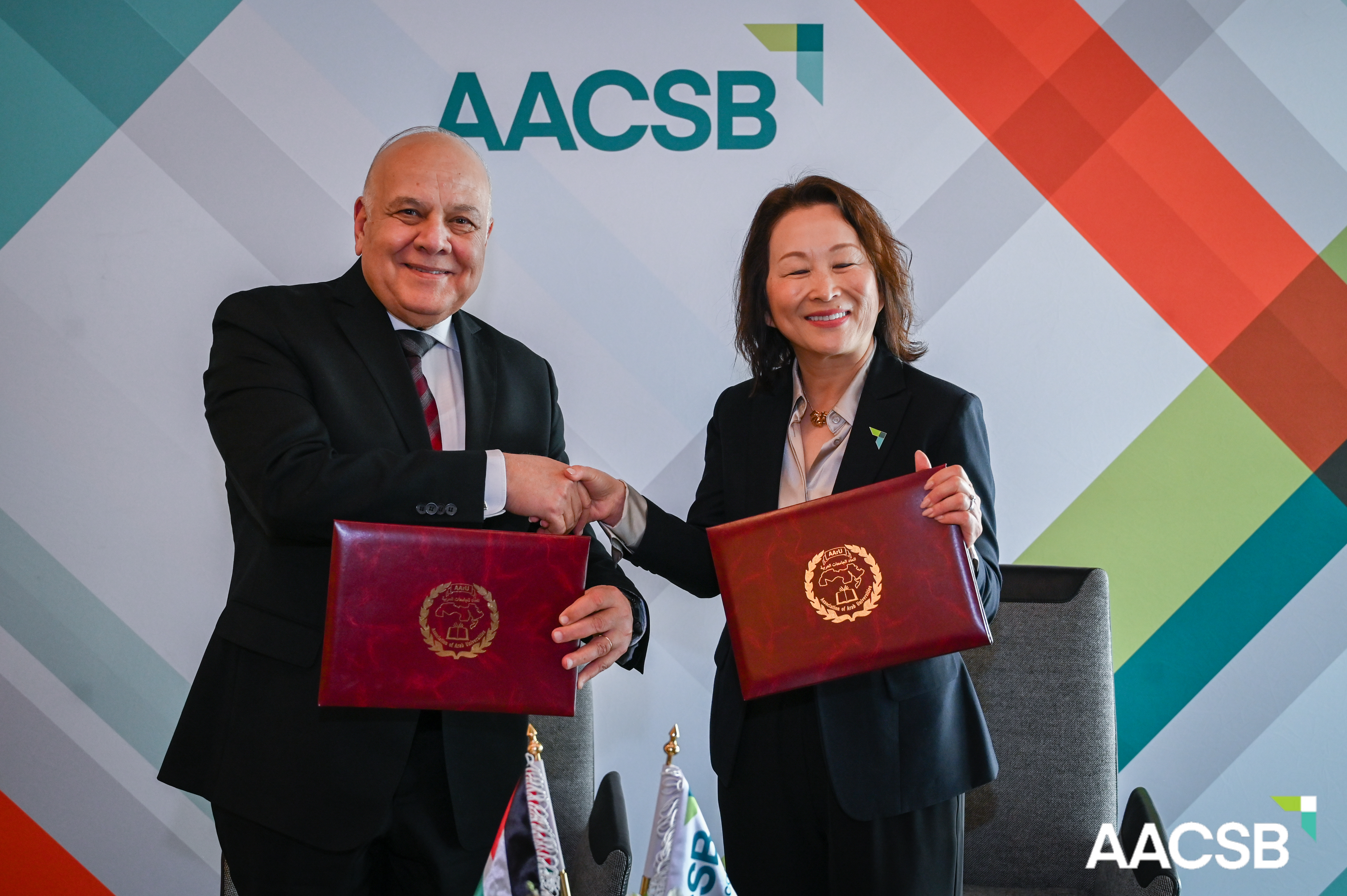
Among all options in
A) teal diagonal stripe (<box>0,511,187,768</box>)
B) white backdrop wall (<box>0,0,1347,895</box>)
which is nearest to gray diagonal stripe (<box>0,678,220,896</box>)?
white backdrop wall (<box>0,0,1347,895</box>)

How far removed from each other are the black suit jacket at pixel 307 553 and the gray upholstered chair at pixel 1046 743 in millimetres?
1262

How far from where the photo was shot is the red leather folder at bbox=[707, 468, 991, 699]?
1491 mm

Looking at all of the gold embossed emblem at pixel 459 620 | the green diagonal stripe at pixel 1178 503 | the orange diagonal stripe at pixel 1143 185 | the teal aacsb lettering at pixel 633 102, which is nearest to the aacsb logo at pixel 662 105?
the teal aacsb lettering at pixel 633 102

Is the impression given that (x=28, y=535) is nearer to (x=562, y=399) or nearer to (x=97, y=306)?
(x=97, y=306)

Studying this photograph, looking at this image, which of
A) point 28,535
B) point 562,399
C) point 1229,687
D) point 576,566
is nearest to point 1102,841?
point 1229,687

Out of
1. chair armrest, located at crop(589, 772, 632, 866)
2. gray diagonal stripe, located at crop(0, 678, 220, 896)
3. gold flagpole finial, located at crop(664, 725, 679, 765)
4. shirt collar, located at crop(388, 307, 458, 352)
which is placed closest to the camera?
gold flagpole finial, located at crop(664, 725, 679, 765)

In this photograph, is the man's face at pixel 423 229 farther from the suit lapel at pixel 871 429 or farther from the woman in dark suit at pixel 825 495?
the suit lapel at pixel 871 429

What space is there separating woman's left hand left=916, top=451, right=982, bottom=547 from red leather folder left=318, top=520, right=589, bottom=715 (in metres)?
0.54

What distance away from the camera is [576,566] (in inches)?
59.2

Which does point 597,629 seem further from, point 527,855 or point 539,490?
point 527,855

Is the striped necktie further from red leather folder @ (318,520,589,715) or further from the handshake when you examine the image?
red leather folder @ (318,520,589,715)

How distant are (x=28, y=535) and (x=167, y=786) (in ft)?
2.68

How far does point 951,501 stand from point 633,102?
5.48ft

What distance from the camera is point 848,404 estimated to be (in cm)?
188
